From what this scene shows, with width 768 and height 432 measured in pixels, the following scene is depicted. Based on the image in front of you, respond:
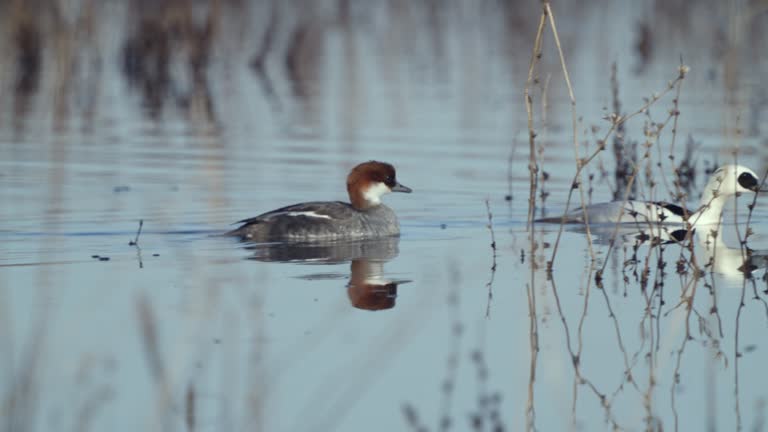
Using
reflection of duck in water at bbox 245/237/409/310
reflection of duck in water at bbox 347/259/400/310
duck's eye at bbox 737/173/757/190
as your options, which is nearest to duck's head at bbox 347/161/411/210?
reflection of duck in water at bbox 245/237/409/310

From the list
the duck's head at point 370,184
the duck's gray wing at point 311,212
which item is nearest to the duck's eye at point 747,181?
the duck's head at point 370,184

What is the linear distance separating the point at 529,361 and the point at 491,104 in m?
11.8

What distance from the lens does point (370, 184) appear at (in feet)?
36.8

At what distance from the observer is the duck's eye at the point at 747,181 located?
10.9m

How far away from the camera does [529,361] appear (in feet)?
21.2

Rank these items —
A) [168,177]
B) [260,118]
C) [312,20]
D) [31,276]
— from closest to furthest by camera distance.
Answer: [31,276], [168,177], [260,118], [312,20]

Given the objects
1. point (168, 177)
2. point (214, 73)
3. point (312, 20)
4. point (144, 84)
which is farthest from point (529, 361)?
point (312, 20)

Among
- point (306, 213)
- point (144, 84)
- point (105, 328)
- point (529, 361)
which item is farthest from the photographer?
point (144, 84)

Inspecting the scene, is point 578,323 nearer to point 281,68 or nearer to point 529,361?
point 529,361

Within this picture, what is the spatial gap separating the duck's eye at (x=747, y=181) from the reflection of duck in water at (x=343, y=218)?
2500 millimetres

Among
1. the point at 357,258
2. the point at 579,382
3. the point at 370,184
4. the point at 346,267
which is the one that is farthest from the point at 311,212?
the point at 579,382

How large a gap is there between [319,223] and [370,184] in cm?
84

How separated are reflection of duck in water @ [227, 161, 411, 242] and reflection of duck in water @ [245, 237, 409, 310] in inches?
4.0

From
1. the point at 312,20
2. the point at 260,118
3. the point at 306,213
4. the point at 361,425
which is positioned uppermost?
the point at 312,20
